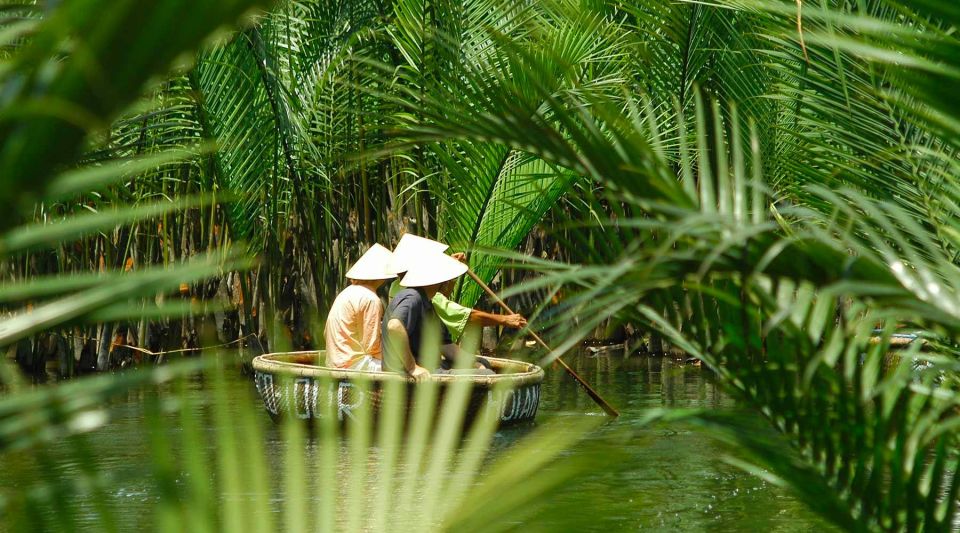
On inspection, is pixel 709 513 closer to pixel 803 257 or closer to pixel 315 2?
pixel 803 257

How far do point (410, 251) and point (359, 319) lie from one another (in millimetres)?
732

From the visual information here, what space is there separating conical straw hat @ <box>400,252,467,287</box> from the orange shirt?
1.59 feet

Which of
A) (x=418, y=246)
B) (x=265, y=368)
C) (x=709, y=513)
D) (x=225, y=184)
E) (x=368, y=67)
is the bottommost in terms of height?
(x=709, y=513)

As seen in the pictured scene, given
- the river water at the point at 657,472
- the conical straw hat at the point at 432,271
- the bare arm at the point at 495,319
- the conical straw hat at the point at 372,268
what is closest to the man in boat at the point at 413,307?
the conical straw hat at the point at 432,271

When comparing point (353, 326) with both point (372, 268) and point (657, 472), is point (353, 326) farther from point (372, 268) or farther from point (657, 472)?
point (657, 472)

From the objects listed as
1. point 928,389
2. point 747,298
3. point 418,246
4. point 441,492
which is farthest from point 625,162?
point 418,246

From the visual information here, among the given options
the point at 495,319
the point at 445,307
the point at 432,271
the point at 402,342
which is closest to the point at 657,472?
the point at 402,342

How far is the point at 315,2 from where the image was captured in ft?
43.7

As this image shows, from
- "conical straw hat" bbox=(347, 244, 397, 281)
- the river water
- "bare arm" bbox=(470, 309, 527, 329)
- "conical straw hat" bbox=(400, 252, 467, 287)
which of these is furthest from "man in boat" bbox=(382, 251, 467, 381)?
the river water

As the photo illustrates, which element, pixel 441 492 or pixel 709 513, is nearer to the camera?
pixel 441 492

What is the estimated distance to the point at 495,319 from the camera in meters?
11.3

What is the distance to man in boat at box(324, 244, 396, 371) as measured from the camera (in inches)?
422

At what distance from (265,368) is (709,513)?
442 centimetres

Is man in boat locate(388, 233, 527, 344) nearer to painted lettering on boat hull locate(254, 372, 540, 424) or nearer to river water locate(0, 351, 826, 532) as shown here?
painted lettering on boat hull locate(254, 372, 540, 424)
